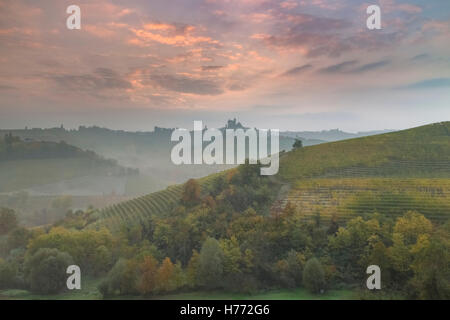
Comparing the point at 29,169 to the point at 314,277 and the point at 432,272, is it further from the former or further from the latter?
the point at 432,272

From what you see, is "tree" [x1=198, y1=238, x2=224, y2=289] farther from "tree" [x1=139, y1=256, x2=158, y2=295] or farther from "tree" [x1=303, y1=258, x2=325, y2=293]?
"tree" [x1=303, y1=258, x2=325, y2=293]

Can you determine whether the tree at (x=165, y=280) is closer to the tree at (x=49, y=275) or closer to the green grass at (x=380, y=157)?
the tree at (x=49, y=275)

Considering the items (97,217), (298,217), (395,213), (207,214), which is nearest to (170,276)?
(207,214)

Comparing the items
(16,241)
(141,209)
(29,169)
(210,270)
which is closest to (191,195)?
(141,209)

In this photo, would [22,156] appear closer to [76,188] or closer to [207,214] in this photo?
[76,188]

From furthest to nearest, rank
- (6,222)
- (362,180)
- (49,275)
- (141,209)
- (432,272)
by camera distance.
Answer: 1. (6,222)
2. (141,209)
3. (362,180)
4. (49,275)
5. (432,272)
